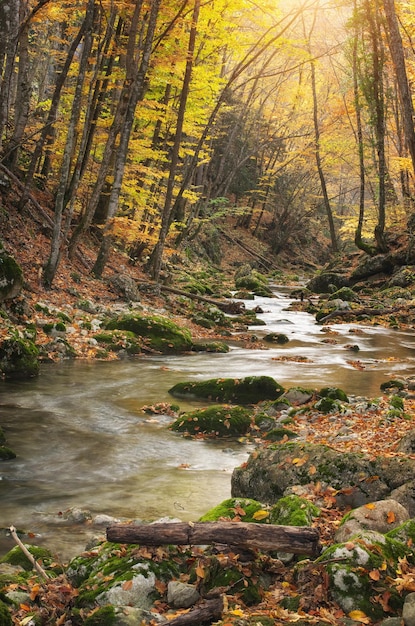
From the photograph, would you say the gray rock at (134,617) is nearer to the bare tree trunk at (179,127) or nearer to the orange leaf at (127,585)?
the orange leaf at (127,585)

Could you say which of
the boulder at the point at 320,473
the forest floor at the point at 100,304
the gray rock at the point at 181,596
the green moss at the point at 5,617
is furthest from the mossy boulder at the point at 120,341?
the green moss at the point at 5,617

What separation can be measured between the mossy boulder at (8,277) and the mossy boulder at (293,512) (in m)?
8.41

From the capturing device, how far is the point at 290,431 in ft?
25.5

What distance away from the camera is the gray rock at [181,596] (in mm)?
3588

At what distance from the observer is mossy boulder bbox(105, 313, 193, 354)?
13961 mm

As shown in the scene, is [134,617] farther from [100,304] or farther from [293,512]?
[100,304]

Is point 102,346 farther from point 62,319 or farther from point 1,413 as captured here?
point 1,413

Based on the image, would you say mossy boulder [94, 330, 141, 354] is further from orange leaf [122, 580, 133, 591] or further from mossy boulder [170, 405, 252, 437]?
orange leaf [122, 580, 133, 591]

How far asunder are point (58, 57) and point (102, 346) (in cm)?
1061

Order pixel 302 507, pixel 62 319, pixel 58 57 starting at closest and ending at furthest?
1. pixel 302 507
2. pixel 62 319
3. pixel 58 57

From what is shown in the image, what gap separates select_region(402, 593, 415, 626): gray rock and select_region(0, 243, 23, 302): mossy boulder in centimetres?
976

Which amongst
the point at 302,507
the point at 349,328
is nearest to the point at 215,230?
the point at 349,328

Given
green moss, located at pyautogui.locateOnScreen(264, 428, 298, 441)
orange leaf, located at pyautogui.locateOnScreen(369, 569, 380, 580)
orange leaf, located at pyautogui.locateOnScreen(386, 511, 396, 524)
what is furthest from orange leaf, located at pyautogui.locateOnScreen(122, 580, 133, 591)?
green moss, located at pyautogui.locateOnScreen(264, 428, 298, 441)

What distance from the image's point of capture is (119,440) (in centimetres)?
795
